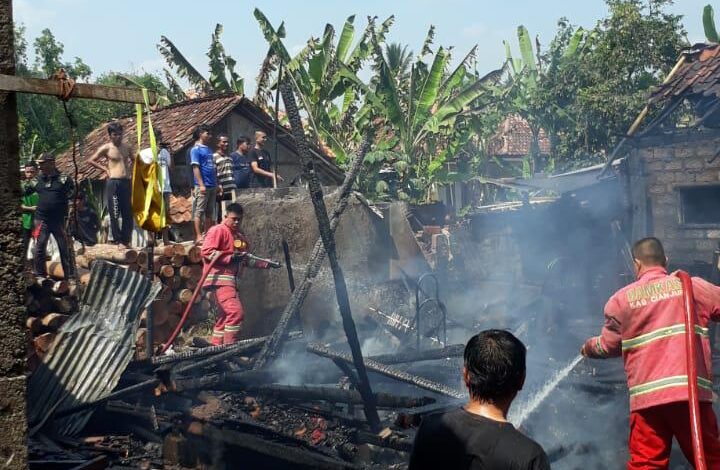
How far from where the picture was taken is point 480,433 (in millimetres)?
2578

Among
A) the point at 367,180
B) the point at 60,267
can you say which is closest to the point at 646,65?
the point at 367,180

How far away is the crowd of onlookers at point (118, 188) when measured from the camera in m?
10.1

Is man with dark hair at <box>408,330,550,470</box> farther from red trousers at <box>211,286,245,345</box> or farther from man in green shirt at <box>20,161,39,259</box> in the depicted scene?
man in green shirt at <box>20,161,39,259</box>

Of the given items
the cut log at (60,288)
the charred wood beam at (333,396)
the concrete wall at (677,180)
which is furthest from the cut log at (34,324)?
the concrete wall at (677,180)

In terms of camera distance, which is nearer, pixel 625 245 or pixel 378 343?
pixel 378 343

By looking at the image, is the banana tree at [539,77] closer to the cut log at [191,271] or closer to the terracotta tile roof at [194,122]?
the terracotta tile roof at [194,122]

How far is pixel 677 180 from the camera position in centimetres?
1219

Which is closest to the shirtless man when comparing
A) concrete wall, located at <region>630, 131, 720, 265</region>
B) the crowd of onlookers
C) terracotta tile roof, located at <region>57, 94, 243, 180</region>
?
the crowd of onlookers

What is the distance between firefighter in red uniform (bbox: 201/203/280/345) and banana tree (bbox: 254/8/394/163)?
7.94m

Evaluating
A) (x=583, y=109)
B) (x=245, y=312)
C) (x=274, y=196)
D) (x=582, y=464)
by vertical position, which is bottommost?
(x=582, y=464)

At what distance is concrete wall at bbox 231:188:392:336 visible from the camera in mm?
10969

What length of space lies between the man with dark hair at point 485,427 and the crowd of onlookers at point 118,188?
25.1 feet

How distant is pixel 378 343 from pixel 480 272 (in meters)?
4.84

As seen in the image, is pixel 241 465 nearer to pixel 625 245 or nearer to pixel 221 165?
pixel 221 165
